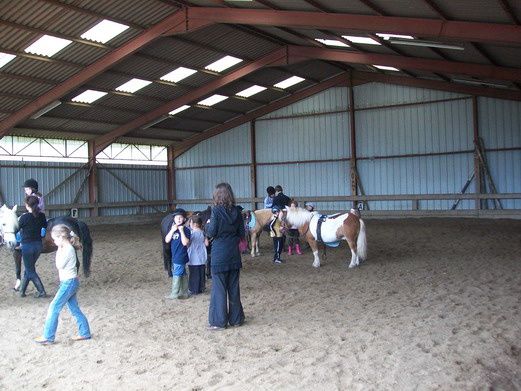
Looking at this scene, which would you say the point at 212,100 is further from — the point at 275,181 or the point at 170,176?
the point at 170,176

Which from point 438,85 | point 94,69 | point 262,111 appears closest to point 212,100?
point 262,111

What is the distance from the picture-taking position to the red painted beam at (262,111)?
2506cm

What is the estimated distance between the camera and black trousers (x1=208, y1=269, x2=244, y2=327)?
621 centimetres

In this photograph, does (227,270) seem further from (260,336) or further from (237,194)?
A: (237,194)

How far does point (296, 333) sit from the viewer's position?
5922mm

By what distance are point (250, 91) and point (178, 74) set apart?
4.88m

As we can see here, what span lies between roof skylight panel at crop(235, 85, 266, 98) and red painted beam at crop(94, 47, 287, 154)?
8.70ft

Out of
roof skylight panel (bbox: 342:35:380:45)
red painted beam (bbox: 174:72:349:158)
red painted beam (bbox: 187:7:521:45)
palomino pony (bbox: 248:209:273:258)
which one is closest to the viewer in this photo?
red painted beam (bbox: 187:7:521:45)

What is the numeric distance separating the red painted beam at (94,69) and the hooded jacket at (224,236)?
11021 mm

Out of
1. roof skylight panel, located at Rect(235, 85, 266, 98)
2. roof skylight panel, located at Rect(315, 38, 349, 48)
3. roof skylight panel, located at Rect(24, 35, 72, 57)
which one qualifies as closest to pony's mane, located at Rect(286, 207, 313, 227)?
roof skylight panel, located at Rect(315, 38, 349, 48)

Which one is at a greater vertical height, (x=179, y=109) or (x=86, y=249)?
(x=179, y=109)

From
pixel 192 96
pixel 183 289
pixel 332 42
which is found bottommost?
pixel 183 289

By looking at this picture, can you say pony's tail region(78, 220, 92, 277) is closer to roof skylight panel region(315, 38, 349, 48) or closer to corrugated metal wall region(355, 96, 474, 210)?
roof skylight panel region(315, 38, 349, 48)

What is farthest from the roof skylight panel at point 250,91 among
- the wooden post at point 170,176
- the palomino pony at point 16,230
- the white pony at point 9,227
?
the white pony at point 9,227
